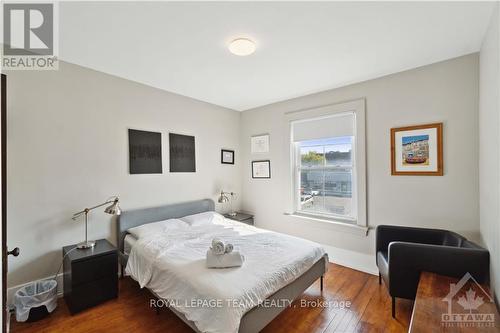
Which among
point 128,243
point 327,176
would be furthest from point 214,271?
point 327,176

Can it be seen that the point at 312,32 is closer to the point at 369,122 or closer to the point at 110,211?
the point at 369,122

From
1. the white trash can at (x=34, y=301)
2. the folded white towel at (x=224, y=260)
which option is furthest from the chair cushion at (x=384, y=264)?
the white trash can at (x=34, y=301)

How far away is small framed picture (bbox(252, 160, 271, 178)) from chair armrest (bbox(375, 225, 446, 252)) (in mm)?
2001

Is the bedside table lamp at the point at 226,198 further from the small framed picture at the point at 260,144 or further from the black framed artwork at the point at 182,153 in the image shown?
the small framed picture at the point at 260,144

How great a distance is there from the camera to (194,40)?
2068 mm

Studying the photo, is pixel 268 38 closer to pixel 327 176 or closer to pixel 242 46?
pixel 242 46

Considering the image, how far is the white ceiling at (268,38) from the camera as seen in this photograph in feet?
5.52

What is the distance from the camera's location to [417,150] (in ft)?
8.59

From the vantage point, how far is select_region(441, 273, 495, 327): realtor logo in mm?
1384

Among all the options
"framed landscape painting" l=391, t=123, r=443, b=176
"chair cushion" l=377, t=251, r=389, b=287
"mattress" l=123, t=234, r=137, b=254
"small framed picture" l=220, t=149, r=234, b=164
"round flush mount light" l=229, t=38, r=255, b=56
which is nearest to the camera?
"round flush mount light" l=229, t=38, r=255, b=56

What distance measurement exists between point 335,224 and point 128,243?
110 inches

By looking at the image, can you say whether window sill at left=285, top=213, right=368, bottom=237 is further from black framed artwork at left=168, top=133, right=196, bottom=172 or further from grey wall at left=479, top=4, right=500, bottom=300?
black framed artwork at left=168, top=133, right=196, bottom=172

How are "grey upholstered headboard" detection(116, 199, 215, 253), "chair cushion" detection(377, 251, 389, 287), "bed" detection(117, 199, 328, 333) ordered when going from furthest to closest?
"grey upholstered headboard" detection(116, 199, 215, 253), "chair cushion" detection(377, 251, 389, 287), "bed" detection(117, 199, 328, 333)

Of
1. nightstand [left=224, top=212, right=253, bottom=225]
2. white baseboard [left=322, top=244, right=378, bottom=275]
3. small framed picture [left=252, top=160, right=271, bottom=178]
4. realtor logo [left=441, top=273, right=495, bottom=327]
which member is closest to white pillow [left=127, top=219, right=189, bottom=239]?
nightstand [left=224, top=212, right=253, bottom=225]
